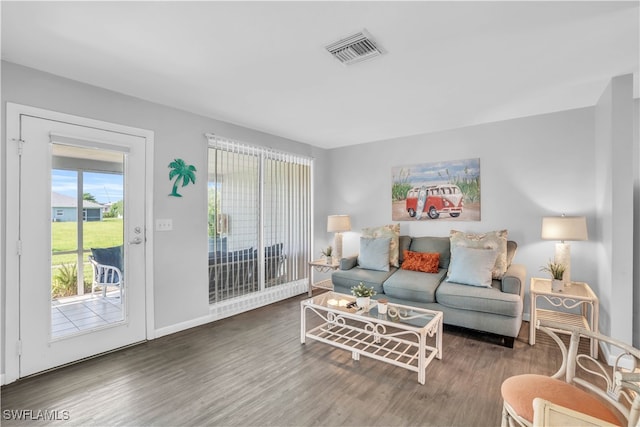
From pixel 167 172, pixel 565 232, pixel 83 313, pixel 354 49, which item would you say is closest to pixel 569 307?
pixel 565 232

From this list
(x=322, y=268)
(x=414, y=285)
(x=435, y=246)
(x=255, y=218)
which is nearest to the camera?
(x=414, y=285)

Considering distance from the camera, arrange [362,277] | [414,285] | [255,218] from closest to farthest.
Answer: [414,285] < [362,277] < [255,218]

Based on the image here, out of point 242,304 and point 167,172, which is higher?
point 167,172

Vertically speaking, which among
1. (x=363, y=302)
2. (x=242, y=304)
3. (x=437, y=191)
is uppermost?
(x=437, y=191)

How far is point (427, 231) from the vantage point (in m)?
4.27

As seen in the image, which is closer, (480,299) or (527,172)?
(480,299)

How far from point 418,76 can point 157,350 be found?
134 inches

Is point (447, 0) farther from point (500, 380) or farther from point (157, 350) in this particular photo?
point (157, 350)

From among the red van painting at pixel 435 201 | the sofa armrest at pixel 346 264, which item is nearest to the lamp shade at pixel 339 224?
the sofa armrest at pixel 346 264

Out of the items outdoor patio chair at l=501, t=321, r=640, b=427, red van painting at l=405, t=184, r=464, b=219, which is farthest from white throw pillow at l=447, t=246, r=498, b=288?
outdoor patio chair at l=501, t=321, r=640, b=427

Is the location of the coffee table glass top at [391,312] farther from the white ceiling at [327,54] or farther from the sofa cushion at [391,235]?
the white ceiling at [327,54]

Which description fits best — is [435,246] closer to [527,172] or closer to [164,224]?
[527,172]

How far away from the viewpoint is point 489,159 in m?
3.81

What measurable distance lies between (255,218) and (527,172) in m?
3.42
